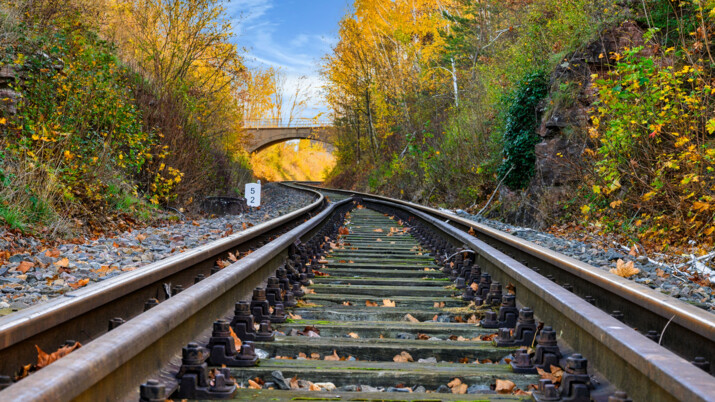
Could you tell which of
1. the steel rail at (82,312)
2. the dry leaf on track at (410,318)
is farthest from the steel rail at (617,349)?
the steel rail at (82,312)

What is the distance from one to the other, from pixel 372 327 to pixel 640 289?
153 centimetres

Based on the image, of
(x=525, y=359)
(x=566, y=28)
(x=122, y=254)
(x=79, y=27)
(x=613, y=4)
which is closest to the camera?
(x=525, y=359)

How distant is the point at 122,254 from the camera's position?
652cm

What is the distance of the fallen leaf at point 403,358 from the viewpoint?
9.89 feet

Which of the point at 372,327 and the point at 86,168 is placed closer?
the point at 372,327

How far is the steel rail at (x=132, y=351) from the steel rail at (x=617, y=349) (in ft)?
5.23

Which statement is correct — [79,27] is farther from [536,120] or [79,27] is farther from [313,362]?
[313,362]

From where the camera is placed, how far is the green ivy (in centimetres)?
1325

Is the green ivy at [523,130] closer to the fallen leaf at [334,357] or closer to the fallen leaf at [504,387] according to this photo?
the fallen leaf at [334,357]

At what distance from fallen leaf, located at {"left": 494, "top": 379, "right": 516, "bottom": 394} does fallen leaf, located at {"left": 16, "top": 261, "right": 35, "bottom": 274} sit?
14.3 ft

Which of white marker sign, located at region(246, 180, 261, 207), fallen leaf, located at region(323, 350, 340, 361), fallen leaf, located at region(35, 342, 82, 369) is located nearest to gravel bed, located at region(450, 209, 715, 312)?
fallen leaf, located at region(323, 350, 340, 361)

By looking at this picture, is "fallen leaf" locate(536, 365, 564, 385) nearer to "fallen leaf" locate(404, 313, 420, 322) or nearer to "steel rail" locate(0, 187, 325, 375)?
"fallen leaf" locate(404, 313, 420, 322)

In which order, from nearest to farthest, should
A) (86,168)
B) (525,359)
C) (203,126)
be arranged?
(525,359), (86,168), (203,126)

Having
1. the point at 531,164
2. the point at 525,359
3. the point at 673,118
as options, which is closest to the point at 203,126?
the point at 531,164
